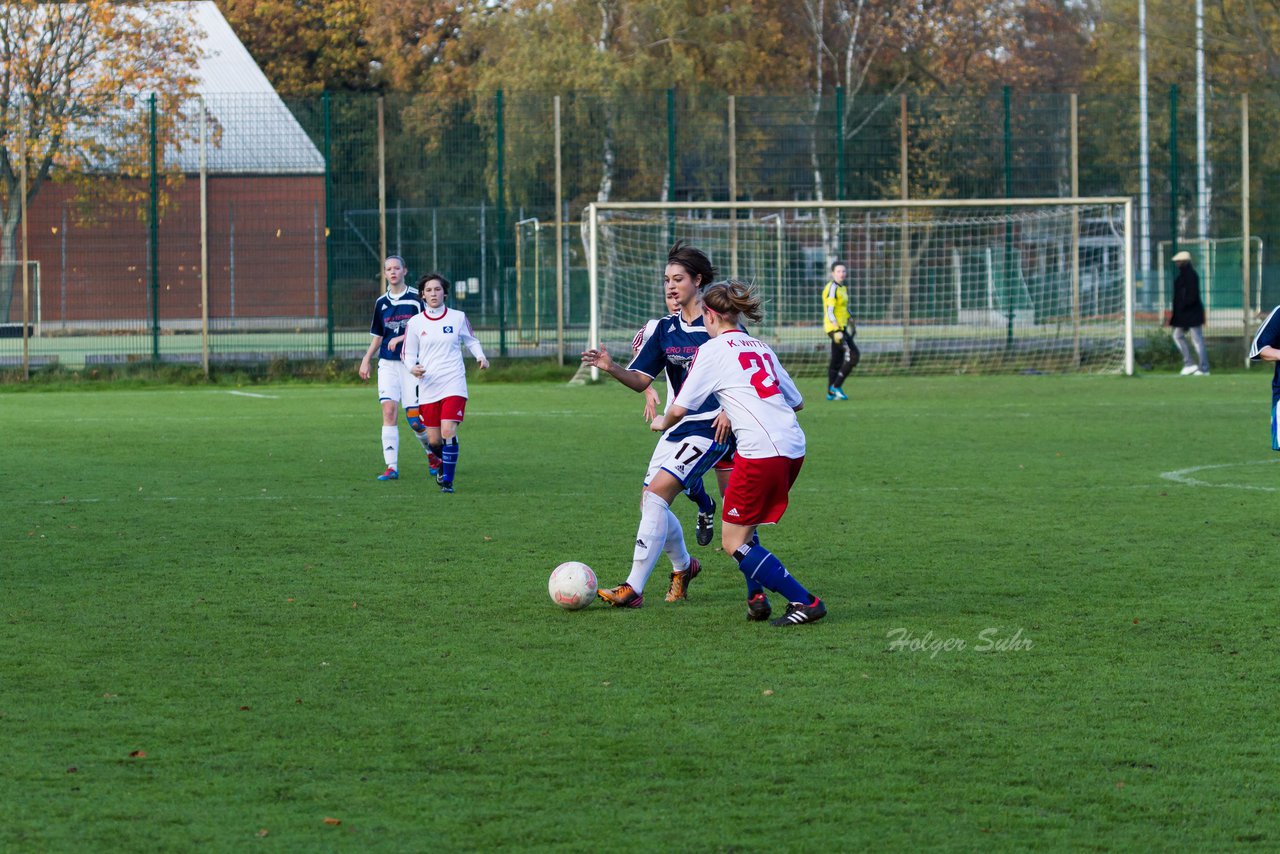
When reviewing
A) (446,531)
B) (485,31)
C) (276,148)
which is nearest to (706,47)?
(485,31)

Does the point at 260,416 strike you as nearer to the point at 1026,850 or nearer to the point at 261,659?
the point at 261,659

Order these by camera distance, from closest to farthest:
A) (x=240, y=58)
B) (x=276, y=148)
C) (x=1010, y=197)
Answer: (x=276, y=148), (x=1010, y=197), (x=240, y=58)

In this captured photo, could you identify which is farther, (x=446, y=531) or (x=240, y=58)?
(x=240, y=58)

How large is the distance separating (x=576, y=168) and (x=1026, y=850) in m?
22.0

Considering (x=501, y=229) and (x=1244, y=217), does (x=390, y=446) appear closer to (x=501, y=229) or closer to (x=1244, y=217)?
(x=501, y=229)

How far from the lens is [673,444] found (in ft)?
24.2

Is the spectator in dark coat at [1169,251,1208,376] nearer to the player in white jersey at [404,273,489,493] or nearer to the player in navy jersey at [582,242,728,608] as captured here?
the player in white jersey at [404,273,489,493]

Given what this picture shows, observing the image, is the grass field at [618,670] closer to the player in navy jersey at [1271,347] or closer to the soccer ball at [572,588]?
the soccer ball at [572,588]

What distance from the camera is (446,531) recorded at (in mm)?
9656

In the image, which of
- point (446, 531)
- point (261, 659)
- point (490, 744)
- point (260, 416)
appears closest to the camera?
point (490, 744)

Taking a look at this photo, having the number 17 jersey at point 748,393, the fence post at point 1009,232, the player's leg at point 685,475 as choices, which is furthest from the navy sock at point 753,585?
the fence post at point 1009,232

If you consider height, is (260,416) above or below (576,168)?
below

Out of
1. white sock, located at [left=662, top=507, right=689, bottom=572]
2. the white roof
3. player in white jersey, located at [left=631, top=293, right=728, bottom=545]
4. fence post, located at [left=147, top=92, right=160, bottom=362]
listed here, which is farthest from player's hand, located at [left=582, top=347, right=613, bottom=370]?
fence post, located at [left=147, top=92, right=160, bottom=362]

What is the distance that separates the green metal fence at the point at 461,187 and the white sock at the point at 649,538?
1714 cm
